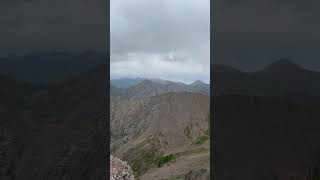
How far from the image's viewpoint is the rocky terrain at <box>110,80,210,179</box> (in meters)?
30.7

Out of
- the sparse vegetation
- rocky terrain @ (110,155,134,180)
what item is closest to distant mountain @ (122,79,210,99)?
the sparse vegetation

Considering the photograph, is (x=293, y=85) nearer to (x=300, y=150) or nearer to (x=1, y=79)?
(x=300, y=150)

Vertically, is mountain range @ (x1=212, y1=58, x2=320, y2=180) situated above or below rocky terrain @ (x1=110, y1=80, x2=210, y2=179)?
above

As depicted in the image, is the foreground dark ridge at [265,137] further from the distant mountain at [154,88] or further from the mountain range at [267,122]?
the distant mountain at [154,88]

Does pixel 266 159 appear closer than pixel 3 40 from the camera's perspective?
No

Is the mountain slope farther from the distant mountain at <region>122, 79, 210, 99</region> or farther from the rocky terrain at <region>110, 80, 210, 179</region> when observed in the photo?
the distant mountain at <region>122, 79, 210, 99</region>

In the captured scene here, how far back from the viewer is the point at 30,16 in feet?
21.6

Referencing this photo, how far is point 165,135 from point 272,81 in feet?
157

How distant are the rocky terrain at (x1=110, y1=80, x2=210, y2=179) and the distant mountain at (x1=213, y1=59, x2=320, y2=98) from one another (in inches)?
771

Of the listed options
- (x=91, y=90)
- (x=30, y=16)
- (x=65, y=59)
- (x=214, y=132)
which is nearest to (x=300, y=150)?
(x=214, y=132)

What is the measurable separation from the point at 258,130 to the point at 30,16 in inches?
145

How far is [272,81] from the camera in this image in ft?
23.3

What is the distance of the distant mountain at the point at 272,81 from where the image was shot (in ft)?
22.5

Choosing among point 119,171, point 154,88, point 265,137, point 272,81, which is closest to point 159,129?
point 119,171
